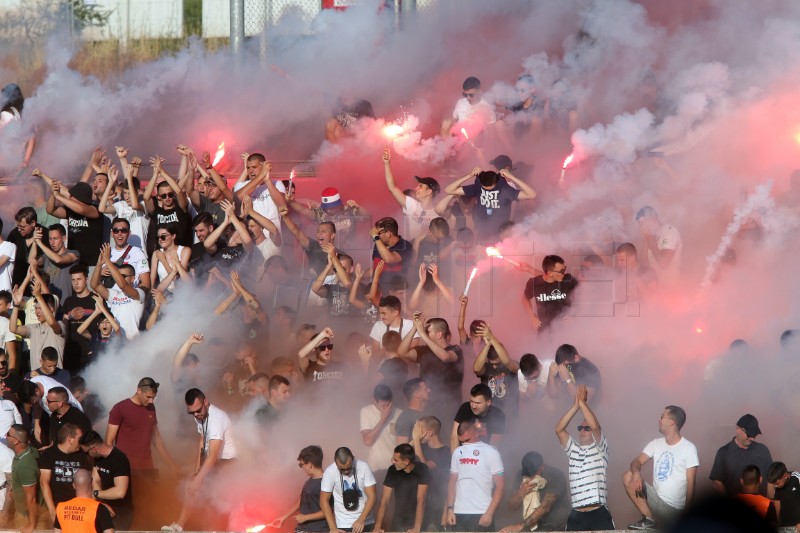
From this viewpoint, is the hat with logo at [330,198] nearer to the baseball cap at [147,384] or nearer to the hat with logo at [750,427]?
the baseball cap at [147,384]

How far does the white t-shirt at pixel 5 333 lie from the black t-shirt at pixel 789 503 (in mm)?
5937

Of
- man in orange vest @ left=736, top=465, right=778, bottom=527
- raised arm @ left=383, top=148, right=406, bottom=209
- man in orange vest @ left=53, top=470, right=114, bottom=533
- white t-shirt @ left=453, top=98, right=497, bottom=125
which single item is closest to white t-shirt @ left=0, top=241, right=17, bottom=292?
man in orange vest @ left=53, top=470, right=114, bottom=533

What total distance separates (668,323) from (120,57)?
7717 millimetres

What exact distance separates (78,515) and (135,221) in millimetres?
3349

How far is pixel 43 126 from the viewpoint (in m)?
13.0

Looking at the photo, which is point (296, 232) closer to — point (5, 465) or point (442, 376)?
point (442, 376)

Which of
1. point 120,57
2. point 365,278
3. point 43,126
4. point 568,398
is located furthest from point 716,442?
point 120,57

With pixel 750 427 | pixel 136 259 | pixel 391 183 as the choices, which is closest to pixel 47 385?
pixel 136 259

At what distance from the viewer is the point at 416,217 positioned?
1107 centimetres

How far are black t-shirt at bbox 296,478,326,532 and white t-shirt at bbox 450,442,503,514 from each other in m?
0.89

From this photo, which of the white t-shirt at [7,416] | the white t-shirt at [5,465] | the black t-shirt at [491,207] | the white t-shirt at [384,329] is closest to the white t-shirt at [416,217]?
the black t-shirt at [491,207]

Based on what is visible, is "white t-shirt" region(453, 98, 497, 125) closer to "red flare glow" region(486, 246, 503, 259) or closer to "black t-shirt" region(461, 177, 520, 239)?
"black t-shirt" region(461, 177, 520, 239)

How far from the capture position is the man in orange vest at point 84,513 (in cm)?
847

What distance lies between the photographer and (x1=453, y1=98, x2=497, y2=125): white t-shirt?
11.9 m
